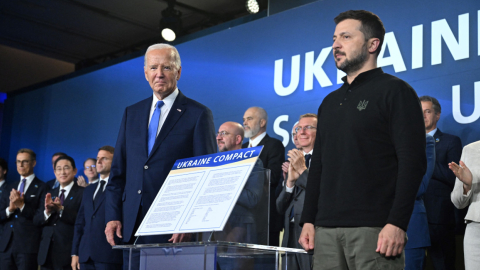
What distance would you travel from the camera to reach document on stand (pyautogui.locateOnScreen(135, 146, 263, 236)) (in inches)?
75.4

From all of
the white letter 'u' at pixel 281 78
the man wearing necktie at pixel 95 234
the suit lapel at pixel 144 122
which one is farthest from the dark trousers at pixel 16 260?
the suit lapel at pixel 144 122

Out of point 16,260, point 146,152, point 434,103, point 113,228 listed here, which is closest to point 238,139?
point 434,103

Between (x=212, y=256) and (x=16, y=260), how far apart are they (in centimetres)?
488

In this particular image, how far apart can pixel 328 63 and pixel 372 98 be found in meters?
3.43

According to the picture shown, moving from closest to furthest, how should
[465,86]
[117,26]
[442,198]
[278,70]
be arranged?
[442,198] → [465,86] → [278,70] → [117,26]

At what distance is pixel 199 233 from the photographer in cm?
195

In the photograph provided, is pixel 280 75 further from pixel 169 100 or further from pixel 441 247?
pixel 169 100

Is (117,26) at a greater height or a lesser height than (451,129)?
greater

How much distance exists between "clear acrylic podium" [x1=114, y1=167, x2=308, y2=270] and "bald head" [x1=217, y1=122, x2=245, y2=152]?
2.64 metres

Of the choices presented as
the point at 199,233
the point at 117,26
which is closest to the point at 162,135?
the point at 199,233

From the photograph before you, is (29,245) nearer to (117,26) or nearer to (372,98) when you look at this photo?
(117,26)

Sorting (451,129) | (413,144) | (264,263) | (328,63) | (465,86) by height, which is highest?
(328,63)

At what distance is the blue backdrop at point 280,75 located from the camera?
4422 millimetres

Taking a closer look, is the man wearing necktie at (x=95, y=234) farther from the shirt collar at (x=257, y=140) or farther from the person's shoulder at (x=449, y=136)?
the person's shoulder at (x=449, y=136)
